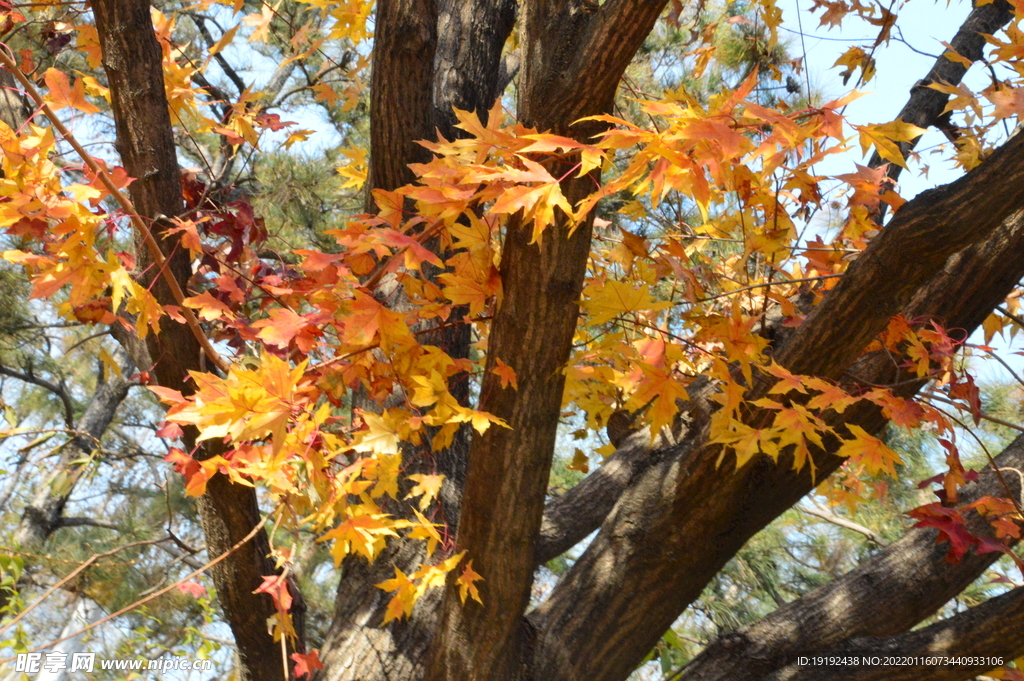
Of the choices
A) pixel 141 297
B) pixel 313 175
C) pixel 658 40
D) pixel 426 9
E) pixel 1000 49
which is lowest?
pixel 141 297

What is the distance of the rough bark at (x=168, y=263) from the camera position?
1144mm

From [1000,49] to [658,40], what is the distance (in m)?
3.19

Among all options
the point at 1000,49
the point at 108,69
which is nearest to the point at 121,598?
the point at 108,69

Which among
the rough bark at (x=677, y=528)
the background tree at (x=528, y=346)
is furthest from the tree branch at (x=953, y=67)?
the rough bark at (x=677, y=528)

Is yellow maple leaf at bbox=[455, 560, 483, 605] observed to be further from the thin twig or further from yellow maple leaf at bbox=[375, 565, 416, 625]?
the thin twig

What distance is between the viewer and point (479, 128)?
3.15 feet

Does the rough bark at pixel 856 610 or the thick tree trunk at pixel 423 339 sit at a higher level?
the thick tree trunk at pixel 423 339

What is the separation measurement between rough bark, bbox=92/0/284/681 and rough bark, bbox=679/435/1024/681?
2.67 ft

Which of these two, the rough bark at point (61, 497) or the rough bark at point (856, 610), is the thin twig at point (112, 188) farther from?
the rough bark at point (61, 497)

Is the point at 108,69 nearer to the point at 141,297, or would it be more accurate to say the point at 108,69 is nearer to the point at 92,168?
the point at 92,168

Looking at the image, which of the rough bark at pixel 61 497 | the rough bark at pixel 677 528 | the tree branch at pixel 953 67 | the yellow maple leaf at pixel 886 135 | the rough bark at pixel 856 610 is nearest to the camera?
the yellow maple leaf at pixel 886 135

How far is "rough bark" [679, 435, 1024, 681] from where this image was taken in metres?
1.36

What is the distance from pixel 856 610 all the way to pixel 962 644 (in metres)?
0.22

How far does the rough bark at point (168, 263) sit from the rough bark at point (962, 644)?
Result: 103cm
